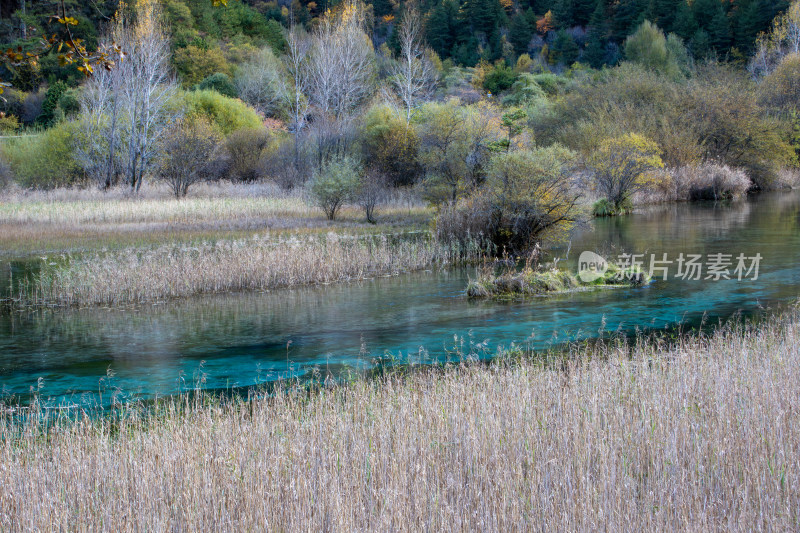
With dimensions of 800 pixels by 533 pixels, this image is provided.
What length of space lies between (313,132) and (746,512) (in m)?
37.8

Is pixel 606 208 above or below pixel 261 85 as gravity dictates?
below

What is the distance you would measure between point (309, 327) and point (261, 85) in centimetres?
4719

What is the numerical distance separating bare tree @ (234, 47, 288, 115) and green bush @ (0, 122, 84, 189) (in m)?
17.1

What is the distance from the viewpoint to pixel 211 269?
A: 1702 centimetres

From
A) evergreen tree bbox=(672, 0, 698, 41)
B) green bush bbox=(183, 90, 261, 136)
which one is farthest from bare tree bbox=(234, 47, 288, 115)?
evergreen tree bbox=(672, 0, 698, 41)

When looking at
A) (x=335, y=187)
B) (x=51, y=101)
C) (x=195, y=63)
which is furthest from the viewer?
(x=195, y=63)

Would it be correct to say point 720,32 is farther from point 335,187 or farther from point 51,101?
point 51,101

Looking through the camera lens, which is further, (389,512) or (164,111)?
(164,111)

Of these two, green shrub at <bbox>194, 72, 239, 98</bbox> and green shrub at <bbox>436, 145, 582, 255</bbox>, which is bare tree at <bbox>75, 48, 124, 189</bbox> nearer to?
green shrub at <bbox>194, 72, 239, 98</bbox>

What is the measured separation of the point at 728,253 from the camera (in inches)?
810

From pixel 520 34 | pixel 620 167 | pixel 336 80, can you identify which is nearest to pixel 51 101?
pixel 336 80

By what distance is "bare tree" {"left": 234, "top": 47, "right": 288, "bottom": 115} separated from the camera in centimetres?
5599

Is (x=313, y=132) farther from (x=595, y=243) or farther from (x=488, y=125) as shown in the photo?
(x=595, y=243)

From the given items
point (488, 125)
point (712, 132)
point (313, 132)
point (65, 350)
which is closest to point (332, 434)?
point (65, 350)
